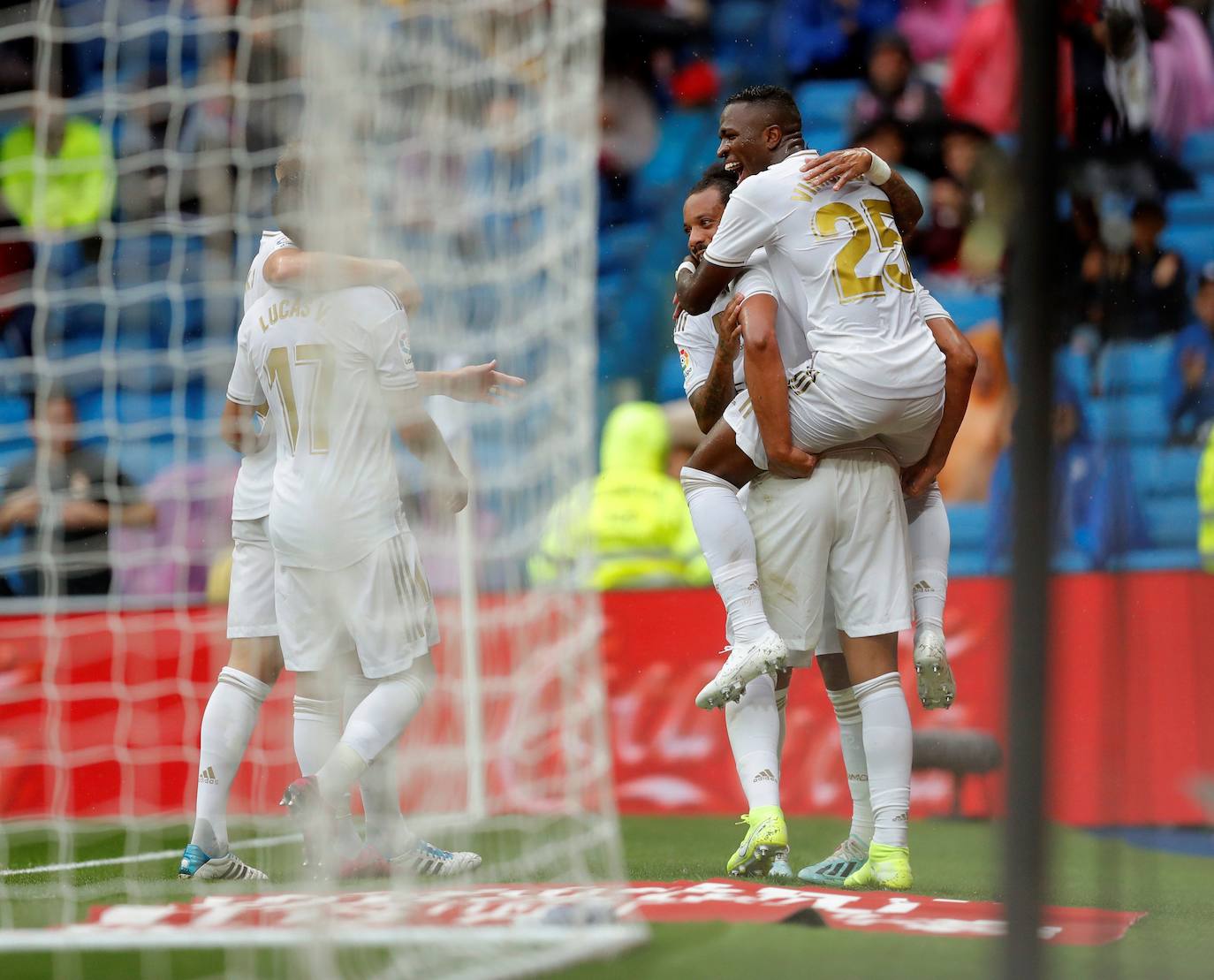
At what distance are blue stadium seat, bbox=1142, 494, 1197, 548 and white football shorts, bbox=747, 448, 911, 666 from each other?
3.17 meters

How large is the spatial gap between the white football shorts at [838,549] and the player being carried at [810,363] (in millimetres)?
56

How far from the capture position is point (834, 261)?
11.8 ft

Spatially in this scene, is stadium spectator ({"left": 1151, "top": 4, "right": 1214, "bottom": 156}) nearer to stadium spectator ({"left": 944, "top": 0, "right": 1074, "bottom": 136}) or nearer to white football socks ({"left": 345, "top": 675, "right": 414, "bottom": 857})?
stadium spectator ({"left": 944, "top": 0, "right": 1074, "bottom": 136})

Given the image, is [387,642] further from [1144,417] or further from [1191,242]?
[1191,242]

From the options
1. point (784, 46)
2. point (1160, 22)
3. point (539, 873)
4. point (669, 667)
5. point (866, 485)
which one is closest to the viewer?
point (866, 485)

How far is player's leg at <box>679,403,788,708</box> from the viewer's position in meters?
3.44

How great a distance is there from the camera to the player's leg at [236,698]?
419 cm

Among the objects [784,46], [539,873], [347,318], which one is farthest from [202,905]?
[784,46]

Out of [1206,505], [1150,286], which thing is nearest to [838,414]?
[1206,505]

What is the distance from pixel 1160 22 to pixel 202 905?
23.0 feet

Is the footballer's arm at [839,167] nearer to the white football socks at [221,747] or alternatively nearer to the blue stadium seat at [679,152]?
the white football socks at [221,747]

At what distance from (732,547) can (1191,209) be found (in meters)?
5.81

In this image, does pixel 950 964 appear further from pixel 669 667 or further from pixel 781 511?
pixel 669 667

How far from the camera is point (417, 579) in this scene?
151 inches
